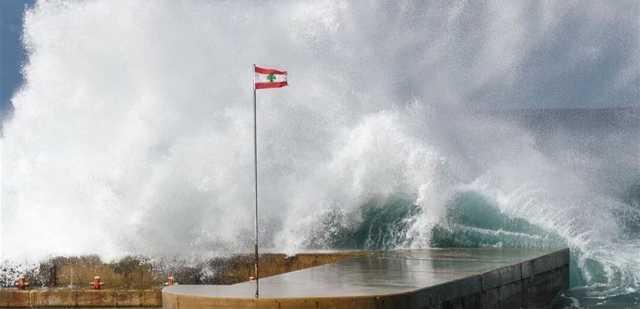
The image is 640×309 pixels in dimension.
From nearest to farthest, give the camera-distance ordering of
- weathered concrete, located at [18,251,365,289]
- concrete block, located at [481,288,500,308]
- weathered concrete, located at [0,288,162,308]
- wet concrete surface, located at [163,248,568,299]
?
wet concrete surface, located at [163,248,568,299] < concrete block, located at [481,288,500,308] < weathered concrete, located at [0,288,162,308] < weathered concrete, located at [18,251,365,289]

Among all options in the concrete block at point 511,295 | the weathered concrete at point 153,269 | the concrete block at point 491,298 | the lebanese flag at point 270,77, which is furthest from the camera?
the weathered concrete at point 153,269

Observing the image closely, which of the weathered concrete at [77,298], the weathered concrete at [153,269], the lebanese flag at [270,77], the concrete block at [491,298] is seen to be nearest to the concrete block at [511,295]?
the concrete block at [491,298]

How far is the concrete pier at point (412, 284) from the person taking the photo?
9.88 meters

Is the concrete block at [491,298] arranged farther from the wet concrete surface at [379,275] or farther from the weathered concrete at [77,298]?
the weathered concrete at [77,298]

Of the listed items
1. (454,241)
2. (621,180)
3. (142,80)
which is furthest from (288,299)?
(621,180)

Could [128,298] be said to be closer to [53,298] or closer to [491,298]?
[53,298]

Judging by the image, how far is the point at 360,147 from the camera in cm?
1880

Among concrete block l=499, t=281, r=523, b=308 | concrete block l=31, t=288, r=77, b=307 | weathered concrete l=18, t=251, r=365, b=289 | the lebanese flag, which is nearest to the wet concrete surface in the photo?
concrete block l=499, t=281, r=523, b=308

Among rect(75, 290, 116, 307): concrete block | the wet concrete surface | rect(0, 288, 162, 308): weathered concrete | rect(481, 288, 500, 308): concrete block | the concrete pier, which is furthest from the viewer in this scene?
rect(75, 290, 116, 307): concrete block

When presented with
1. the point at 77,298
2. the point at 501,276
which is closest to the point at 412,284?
the point at 501,276

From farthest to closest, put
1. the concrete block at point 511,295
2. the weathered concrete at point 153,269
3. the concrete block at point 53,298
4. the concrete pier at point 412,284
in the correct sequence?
1. the weathered concrete at point 153,269
2. the concrete block at point 53,298
3. the concrete block at point 511,295
4. the concrete pier at point 412,284

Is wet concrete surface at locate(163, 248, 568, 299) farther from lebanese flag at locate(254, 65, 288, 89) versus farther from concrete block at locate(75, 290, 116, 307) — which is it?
concrete block at locate(75, 290, 116, 307)

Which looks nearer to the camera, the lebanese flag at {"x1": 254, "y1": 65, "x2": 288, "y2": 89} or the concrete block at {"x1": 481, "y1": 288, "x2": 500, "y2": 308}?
the lebanese flag at {"x1": 254, "y1": 65, "x2": 288, "y2": 89}

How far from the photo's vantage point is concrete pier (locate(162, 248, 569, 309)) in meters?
9.88
